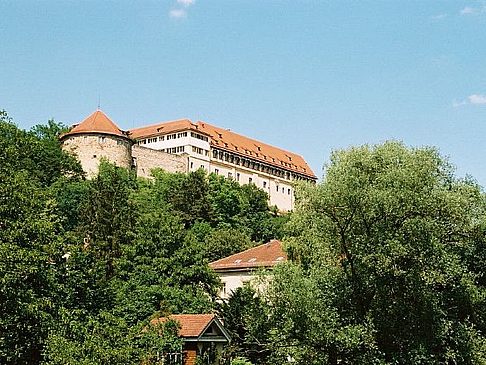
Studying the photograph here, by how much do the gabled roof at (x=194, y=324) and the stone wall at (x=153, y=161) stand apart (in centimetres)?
5904

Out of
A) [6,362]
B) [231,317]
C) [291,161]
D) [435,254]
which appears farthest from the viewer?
[291,161]

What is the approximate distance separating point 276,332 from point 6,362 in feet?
29.0

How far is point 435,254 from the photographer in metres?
23.1

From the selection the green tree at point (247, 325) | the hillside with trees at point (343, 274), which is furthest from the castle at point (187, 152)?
the hillside with trees at point (343, 274)

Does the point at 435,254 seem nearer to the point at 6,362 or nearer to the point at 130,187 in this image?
the point at 6,362

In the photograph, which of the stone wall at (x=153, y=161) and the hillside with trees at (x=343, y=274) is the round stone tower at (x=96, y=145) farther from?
the hillside with trees at (x=343, y=274)

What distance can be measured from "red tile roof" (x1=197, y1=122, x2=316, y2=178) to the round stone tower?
19.0 metres

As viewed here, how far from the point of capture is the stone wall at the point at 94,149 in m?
83.4

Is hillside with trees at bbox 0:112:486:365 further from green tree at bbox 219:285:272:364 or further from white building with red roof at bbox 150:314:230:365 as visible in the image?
white building with red roof at bbox 150:314:230:365

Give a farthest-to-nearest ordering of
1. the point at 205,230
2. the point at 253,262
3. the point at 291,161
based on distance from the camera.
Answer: the point at 291,161, the point at 205,230, the point at 253,262

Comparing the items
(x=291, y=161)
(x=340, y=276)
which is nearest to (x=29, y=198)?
(x=340, y=276)

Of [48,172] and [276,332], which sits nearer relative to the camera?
[276,332]

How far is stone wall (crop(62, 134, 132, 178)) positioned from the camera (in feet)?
274

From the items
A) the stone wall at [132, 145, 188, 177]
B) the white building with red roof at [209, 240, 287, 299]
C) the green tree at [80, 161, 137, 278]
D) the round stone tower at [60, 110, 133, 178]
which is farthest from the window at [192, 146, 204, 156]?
the white building with red roof at [209, 240, 287, 299]
